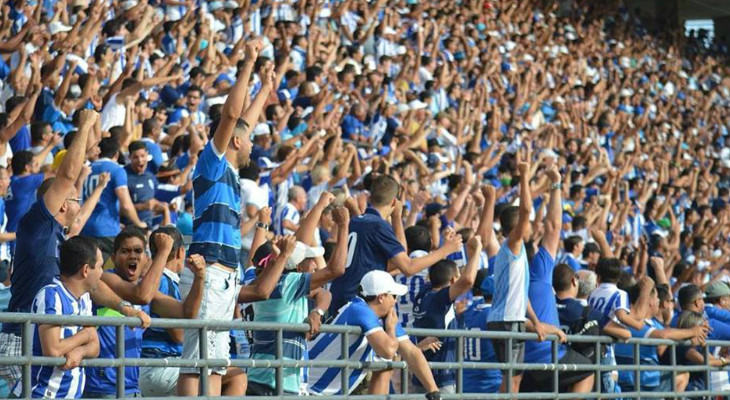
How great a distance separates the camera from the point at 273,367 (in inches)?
292

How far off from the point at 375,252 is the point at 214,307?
1983 mm

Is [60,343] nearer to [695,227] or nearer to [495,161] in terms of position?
[495,161]

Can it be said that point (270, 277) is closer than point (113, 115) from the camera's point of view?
Yes

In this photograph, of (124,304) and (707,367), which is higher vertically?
(124,304)

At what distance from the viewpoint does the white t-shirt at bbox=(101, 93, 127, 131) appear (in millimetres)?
13469

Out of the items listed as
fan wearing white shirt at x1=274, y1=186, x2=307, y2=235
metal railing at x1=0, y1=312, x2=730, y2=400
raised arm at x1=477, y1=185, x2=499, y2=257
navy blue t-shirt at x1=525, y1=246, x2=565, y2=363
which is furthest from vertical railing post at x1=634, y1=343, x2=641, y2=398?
fan wearing white shirt at x1=274, y1=186, x2=307, y2=235

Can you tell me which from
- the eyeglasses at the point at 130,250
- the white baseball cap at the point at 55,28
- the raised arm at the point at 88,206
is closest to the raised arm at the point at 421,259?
the eyeglasses at the point at 130,250

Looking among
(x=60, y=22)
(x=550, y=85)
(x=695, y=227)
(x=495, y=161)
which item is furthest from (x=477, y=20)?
(x=60, y=22)

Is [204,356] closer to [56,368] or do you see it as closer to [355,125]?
[56,368]

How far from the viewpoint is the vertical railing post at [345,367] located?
792 cm

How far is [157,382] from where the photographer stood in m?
7.50

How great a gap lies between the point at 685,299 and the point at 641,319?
54.9 inches

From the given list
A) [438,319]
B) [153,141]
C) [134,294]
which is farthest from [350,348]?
[153,141]

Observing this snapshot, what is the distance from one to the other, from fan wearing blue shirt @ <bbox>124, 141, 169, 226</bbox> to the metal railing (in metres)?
3.73
